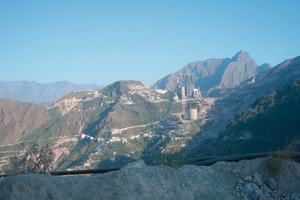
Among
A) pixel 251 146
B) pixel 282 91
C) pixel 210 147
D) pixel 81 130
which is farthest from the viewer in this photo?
pixel 81 130

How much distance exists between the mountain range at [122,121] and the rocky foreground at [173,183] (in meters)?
42.9

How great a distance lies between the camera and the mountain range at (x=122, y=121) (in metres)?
80.0

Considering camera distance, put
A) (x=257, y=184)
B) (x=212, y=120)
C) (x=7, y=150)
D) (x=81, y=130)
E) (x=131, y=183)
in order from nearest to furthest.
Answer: (x=131, y=183) < (x=257, y=184) < (x=212, y=120) < (x=7, y=150) < (x=81, y=130)

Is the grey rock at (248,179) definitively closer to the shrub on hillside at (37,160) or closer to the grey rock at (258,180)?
the grey rock at (258,180)

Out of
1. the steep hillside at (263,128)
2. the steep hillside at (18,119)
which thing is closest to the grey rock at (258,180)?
the steep hillside at (263,128)

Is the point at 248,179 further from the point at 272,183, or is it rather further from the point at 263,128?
the point at 263,128

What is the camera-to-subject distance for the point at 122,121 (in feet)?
395

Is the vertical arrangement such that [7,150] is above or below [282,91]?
below

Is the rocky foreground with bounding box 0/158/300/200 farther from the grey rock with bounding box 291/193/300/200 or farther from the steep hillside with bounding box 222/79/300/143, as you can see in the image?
the steep hillside with bounding box 222/79/300/143

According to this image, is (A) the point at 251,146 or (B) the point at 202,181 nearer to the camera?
(B) the point at 202,181

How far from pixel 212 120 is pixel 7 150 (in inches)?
2614

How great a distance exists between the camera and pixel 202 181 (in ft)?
16.9

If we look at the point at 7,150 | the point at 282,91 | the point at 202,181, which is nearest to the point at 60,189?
the point at 202,181

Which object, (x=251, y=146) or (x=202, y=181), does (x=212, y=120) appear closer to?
(x=251, y=146)
